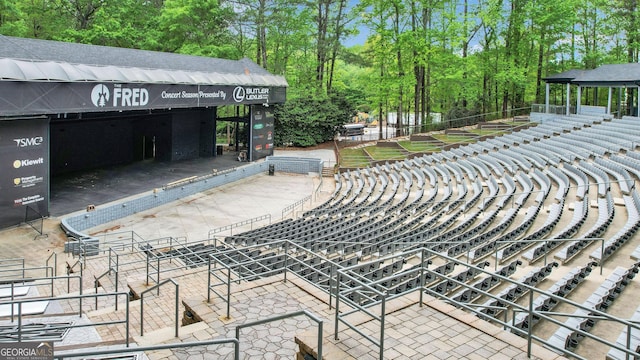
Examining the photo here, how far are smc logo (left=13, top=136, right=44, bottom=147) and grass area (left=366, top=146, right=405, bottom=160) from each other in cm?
2289

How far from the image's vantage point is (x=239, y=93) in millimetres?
36219

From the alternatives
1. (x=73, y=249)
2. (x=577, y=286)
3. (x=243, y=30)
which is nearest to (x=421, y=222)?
(x=577, y=286)

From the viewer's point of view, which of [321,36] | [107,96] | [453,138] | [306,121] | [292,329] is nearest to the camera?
[292,329]

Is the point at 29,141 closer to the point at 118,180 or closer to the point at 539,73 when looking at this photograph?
the point at 118,180

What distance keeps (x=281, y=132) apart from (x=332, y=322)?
1602 inches

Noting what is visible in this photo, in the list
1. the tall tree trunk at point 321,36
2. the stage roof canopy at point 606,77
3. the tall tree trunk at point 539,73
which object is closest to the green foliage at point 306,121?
the tall tree trunk at point 321,36

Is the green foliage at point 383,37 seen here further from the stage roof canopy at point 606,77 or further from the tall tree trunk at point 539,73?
the stage roof canopy at point 606,77

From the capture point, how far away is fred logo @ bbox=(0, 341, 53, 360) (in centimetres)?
431

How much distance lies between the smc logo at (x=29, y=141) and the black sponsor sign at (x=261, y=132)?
60.5ft

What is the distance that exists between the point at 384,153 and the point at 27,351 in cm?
3669

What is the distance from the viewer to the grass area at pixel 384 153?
127 feet

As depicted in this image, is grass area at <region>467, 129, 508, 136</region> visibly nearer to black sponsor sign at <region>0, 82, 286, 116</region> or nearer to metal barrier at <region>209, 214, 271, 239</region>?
black sponsor sign at <region>0, 82, 286, 116</region>

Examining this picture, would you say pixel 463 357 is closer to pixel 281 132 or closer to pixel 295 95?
pixel 281 132

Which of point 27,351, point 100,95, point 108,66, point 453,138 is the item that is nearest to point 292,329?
point 27,351
